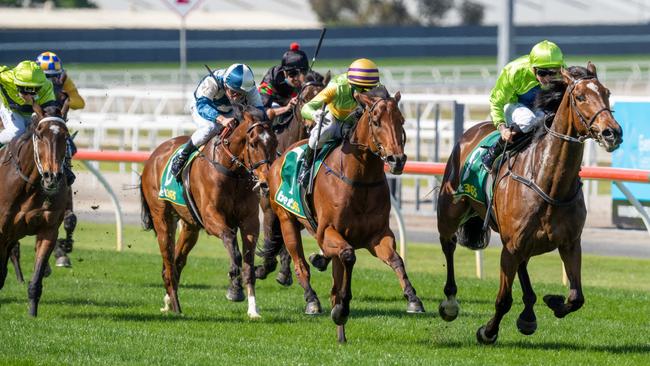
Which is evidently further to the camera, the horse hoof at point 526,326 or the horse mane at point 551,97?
the horse mane at point 551,97

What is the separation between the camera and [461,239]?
9.29 m

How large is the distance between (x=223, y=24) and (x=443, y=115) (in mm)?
27999

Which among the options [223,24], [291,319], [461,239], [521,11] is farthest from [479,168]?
[521,11]

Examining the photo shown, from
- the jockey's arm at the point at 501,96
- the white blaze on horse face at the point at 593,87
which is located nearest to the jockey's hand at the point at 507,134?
the jockey's arm at the point at 501,96

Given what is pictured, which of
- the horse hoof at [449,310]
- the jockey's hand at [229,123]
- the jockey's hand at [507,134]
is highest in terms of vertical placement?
the jockey's hand at [507,134]

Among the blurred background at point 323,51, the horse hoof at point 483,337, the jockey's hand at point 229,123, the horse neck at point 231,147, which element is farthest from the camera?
the blurred background at point 323,51

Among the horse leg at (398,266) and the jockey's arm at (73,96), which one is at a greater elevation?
the jockey's arm at (73,96)

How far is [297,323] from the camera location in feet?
29.7

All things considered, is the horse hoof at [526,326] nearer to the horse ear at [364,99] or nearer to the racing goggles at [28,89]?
the horse ear at [364,99]

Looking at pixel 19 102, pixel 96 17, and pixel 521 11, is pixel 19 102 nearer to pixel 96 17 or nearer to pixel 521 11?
pixel 96 17

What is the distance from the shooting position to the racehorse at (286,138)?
1030 centimetres

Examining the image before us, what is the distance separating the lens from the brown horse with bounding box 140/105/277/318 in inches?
362

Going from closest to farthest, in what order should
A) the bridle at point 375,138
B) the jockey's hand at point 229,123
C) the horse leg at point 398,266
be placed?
the bridle at point 375,138 → the horse leg at point 398,266 → the jockey's hand at point 229,123

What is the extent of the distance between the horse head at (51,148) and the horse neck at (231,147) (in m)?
1.08
